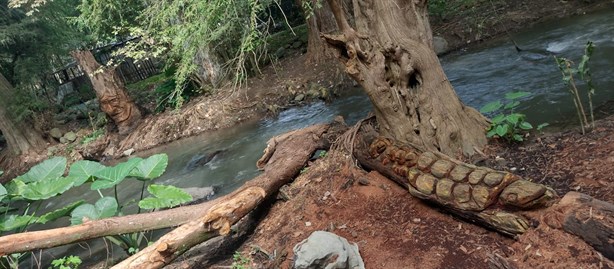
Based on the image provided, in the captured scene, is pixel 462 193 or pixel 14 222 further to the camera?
pixel 14 222

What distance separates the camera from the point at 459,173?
327cm

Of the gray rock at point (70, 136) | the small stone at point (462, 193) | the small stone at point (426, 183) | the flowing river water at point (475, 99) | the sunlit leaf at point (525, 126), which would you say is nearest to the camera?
the small stone at point (462, 193)

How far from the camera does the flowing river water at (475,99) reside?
5824 mm

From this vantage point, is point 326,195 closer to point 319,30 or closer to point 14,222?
point 14,222

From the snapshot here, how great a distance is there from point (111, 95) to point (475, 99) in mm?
9820

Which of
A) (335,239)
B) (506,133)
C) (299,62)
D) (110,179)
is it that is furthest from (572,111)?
(299,62)

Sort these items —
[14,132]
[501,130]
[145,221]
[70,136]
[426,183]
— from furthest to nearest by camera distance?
[70,136]
[14,132]
[501,130]
[145,221]
[426,183]

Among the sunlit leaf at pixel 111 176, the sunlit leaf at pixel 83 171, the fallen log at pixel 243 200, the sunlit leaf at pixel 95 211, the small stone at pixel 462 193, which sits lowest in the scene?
the small stone at pixel 462 193

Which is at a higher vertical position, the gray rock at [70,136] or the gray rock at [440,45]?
the gray rock at [70,136]

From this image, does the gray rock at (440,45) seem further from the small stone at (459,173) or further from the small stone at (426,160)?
the small stone at (459,173)

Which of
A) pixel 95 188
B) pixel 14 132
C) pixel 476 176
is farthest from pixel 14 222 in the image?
pixel 14 132

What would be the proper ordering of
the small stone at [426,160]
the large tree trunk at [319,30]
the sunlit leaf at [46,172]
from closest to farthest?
the small stone at [426,160] < the sunlit leaf at [46,172] < the large tree trunk at [319,30]

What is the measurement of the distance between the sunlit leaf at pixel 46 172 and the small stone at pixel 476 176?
453 cm

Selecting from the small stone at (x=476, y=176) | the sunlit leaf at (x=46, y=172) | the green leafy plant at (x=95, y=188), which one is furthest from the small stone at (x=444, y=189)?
the sunlit leaf at (x=46, y=172)
